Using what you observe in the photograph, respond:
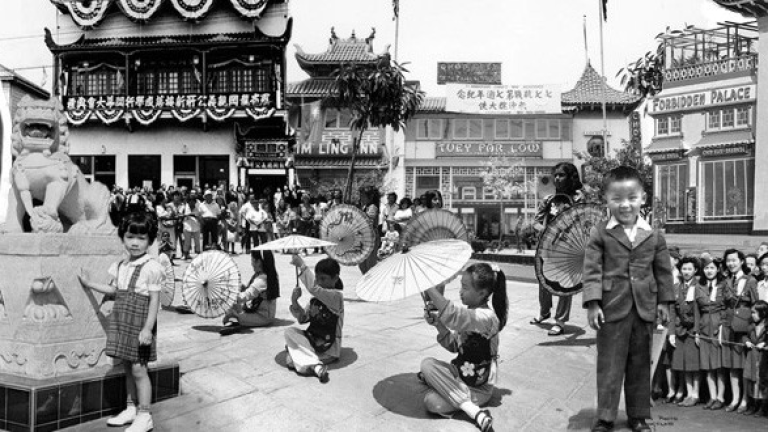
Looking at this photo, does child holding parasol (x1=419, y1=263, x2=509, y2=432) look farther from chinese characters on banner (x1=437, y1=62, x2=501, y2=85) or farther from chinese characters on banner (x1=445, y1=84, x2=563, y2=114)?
chinese characters on banner (x1=437, y1=62, x2=501, y2=85)

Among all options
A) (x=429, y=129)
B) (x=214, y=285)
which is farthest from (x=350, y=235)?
(x=429, y=129)

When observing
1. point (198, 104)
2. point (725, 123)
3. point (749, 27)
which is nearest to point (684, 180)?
point (725, 123)

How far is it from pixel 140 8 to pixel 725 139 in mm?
26979

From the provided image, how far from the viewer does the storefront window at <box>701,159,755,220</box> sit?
23938mm

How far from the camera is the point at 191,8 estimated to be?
32500mm

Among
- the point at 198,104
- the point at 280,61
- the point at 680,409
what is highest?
the point at 280,61

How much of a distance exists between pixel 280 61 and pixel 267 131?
11.4 feet

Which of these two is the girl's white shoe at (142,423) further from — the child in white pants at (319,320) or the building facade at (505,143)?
the building facade at (505,143)

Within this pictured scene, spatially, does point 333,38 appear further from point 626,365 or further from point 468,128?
point 626,365

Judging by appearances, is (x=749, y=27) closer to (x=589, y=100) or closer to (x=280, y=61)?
(x=589, y=100)

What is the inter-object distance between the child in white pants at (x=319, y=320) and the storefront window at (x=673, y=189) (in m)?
23.8

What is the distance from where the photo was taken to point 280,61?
32594 millimetres

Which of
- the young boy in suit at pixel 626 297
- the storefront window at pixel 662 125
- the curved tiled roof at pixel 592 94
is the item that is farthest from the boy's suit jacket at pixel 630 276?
the curved tiled roof at pixel 592 94

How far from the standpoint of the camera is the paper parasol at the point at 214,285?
7.09m
